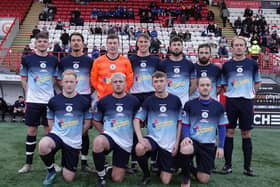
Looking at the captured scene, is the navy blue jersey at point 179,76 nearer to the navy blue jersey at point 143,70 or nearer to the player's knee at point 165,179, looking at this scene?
the navy blue jersey at point 143,70

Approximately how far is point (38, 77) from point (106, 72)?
3.06 feet

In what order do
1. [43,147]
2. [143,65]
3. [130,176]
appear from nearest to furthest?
[43,147]
[130,176]
[143,65]

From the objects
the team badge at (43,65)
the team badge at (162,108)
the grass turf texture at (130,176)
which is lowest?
the grass turf texture at (130,176)

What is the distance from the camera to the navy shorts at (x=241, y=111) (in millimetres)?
4321

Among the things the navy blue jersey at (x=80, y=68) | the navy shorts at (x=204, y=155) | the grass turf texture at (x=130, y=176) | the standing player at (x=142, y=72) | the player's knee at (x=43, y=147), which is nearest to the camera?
the player's knee at (x=43, y=147)

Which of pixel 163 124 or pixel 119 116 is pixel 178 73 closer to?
pixel 163 124

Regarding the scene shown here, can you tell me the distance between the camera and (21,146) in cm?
594

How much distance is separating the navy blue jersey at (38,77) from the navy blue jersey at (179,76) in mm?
1612

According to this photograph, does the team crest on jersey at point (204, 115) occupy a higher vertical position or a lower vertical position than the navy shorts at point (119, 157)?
higher

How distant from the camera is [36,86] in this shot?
4.32 meters

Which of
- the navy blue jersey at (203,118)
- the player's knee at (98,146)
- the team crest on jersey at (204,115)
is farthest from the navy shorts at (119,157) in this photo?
the team crest on jersey at (204,115)

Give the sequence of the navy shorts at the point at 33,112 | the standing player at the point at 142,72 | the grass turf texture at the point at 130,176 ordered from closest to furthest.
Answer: the grass turf texture at the point at 130,176 → the navy shorts at the point at 33,112 → the standing player at the point at 142,72

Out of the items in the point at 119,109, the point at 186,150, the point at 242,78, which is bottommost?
the point at 186,150

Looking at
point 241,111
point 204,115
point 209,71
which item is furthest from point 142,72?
point 241,111
